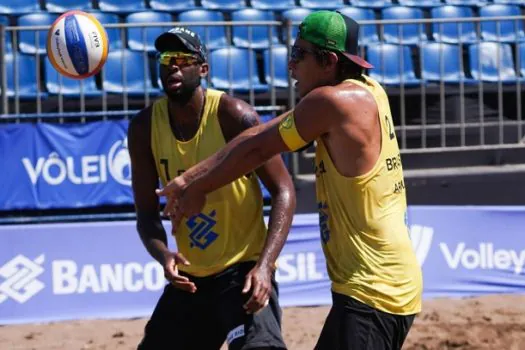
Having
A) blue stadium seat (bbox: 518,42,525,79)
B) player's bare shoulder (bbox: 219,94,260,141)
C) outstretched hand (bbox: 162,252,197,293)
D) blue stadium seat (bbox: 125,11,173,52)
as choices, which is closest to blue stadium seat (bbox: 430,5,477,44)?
blue stadium seat (bbox: 518,42,525,79)

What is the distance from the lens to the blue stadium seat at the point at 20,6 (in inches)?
457

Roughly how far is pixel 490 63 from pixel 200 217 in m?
7.26

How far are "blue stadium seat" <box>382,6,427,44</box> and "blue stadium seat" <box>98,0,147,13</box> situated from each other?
2759mm

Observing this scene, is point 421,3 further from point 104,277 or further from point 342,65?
point 342,65

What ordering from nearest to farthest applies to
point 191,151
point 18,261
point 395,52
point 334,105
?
point 334,105
point 191,151
point 18,261
point 395,52

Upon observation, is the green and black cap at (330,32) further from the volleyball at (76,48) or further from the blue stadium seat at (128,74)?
the blue stadium seat at (128,74)

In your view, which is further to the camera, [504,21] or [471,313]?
[504,21]

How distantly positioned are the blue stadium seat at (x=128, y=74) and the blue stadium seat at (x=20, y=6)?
1.53 m

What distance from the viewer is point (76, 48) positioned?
25.8ft

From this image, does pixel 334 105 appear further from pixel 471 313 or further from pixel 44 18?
pixel 44 18

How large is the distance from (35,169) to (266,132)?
5.96 m

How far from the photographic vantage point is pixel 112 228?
355 inches

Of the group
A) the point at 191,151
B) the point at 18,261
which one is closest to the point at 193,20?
the point at 18,261

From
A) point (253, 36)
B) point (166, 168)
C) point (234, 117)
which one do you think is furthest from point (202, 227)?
point (253, 36)
